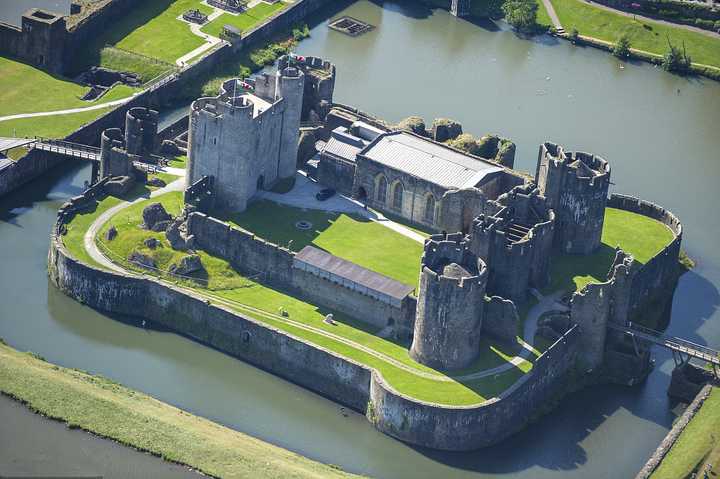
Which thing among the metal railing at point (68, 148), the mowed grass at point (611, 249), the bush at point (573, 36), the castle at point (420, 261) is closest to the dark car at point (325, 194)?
the castle at point (420, 261)

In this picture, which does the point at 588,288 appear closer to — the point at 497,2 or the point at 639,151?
the point at 639,151

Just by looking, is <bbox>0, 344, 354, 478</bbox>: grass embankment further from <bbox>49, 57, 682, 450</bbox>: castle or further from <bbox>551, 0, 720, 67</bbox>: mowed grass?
<bbox>551, 0, 720, 67</bbox>: mowed grass

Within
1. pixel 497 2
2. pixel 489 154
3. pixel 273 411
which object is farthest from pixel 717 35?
pixel 273 411

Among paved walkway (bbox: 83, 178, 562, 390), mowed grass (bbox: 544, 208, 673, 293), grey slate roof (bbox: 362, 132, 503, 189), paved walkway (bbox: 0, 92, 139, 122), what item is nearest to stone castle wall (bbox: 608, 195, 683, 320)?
mowed grass (bbox: 544, 208, 673, 293)

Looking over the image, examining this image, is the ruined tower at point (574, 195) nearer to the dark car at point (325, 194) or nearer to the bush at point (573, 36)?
the dark car at point (325, 194)

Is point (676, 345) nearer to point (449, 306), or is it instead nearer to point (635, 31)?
point (449, 306)

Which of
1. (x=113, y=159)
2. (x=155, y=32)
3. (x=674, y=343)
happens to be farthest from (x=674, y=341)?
(x=155, y=32)
